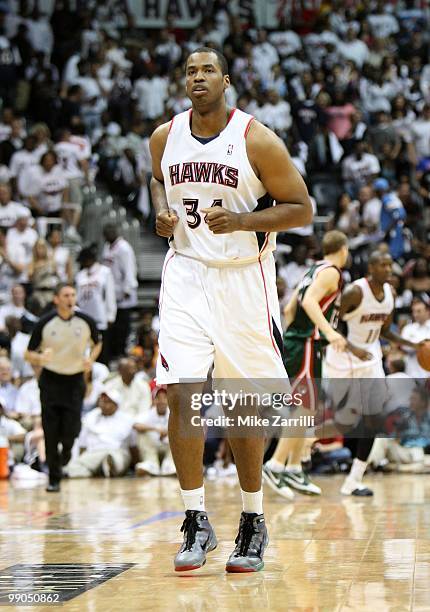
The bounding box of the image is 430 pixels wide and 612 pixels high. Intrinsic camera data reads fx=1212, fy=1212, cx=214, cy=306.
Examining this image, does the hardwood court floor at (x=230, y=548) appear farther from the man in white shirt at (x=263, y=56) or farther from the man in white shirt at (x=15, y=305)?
the man in white shirt at (x=263, y=56)

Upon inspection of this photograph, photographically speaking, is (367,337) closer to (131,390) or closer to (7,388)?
(131,390)

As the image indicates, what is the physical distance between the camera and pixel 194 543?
5.68 metres

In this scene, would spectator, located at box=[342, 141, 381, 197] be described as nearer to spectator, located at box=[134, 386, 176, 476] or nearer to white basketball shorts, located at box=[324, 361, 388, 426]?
spectator, located at box=[134, 386, 176, 476]

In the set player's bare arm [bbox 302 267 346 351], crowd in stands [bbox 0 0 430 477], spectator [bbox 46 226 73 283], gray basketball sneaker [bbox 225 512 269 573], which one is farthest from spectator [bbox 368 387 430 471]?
gray basketball sneaker [bbox 225 512 269 573]

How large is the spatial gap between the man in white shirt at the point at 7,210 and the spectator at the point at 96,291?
3.72ft

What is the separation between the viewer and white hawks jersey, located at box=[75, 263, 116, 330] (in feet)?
51.9

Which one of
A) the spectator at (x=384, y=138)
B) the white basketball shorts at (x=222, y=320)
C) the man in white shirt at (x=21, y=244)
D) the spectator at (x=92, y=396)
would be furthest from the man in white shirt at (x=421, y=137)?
the white basketball shorts at (x=222, y=320)

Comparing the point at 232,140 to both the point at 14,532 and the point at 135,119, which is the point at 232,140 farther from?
the point at 135,119

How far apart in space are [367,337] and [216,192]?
4.88m

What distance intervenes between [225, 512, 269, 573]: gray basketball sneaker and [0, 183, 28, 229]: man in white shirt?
36.8ft

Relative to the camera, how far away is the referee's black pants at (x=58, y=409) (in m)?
11.8

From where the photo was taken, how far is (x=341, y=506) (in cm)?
927

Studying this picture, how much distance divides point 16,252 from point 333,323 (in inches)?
275

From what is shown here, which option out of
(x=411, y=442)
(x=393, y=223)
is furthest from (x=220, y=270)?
(x=393, y=223)
